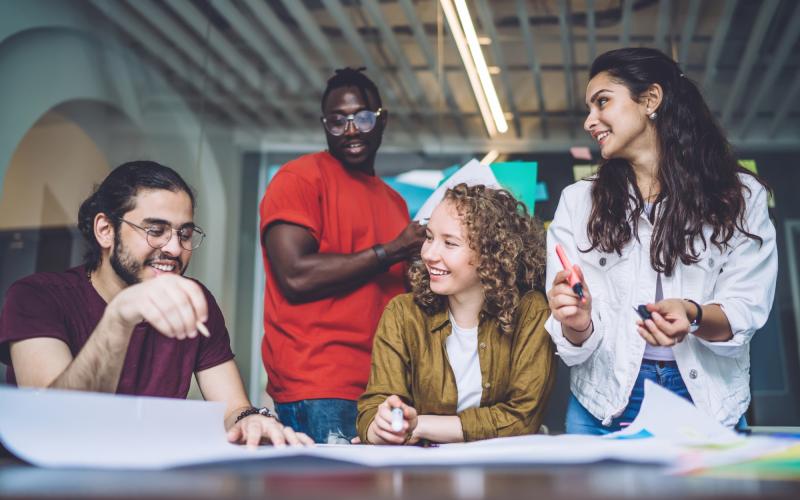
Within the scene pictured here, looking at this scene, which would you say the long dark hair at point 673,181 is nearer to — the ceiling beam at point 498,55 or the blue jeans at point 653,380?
the blue jeans at point 653,380

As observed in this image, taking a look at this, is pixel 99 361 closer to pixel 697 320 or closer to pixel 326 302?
pixel 326 302

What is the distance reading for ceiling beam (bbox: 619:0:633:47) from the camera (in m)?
3.87

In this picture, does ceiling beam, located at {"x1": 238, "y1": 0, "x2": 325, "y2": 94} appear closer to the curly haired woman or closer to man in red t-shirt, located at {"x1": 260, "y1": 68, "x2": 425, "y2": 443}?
man in red t-shirt, located at {"x1": 260, "y1": 68, "x2": 425, "y2": 443}

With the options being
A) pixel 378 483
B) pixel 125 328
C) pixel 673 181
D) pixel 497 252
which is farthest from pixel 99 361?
pixel 673 181

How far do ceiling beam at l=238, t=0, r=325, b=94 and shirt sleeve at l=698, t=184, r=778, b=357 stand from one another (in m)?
3.57

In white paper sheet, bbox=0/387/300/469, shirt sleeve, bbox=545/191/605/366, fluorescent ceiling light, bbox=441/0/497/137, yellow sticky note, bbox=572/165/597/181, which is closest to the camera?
white paper sheet, bbox=0/387/300/469

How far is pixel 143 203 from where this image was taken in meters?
1.58

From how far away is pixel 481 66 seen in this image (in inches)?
162

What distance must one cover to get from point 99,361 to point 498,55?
3738 mm

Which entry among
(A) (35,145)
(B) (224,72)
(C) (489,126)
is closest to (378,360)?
(C) (489,126)

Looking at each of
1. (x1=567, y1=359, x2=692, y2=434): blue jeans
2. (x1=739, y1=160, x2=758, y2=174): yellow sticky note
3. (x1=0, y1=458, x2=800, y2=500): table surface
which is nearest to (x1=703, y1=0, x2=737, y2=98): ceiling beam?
(x1=739, y1=160, x2=758, y2=174): yellow sticky note

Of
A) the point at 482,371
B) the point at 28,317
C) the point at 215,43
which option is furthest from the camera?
the point at 215,43

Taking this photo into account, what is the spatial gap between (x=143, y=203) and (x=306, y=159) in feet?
2.04

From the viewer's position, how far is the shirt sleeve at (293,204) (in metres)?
1.93
